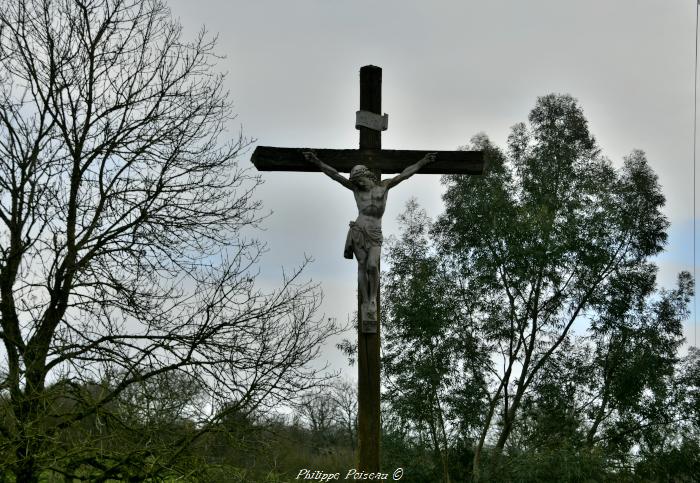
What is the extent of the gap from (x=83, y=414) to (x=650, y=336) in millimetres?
14607

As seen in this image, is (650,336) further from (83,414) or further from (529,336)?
(83,414)

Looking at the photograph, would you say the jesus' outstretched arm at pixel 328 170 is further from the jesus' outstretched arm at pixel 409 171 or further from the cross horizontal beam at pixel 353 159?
the jesus' outstretched arm at pixel 409 171

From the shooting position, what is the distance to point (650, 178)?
21.6 metres

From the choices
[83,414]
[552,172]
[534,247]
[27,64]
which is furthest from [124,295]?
[552,172]

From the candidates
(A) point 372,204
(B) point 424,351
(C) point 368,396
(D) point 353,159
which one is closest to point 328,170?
(D) point 353,159

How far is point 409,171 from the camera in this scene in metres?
7.52

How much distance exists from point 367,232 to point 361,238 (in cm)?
6

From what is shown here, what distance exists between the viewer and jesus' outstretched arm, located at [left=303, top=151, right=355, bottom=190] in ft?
24.1

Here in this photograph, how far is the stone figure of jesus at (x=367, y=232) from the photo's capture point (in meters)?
7.02

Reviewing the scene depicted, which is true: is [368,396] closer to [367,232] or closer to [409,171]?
[367,232]

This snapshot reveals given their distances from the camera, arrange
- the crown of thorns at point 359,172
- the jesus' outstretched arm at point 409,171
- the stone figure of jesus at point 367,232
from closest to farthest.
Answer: the stone figure of jesus at point 367,232 → the crown of thorns at point 359,172 → the jesus' outstretched arm at point 409,171

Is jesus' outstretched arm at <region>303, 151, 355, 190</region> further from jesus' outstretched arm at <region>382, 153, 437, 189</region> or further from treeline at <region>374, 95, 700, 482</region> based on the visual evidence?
treeline at <region>374, 95, 700, 482</region>

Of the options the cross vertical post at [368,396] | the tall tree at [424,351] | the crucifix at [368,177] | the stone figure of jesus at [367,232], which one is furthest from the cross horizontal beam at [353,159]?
the tall tree at [424,351]

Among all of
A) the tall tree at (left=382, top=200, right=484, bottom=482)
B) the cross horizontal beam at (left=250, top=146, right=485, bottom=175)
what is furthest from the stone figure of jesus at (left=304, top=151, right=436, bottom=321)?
the tall tree at (left=382, top=200, right=484, bottom=482)
